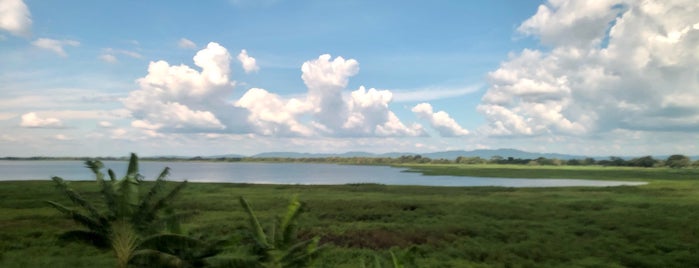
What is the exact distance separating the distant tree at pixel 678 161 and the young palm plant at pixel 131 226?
199 m

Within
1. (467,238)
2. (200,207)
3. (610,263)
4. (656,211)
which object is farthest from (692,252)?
(200,207)

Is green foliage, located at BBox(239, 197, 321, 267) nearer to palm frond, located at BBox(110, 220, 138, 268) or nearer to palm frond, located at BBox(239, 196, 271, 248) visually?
palm frond, located at BBox(239, 196, 271, 248)

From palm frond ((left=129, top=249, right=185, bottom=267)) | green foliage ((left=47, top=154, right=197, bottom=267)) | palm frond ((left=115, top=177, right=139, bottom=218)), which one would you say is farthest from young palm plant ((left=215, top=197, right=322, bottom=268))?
palm frond ((left=115, top=177, right=139, bottom=218))

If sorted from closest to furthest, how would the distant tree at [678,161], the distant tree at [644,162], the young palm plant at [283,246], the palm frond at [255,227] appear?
the young palm plant at [283,246], the palm frond at [255,227], the distant tree at [678,161], the distant tree at [644,162]

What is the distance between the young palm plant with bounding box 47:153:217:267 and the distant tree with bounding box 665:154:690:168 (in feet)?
654

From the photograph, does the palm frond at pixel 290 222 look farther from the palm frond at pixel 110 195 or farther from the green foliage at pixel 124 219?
the palm frond at pixel 110 195

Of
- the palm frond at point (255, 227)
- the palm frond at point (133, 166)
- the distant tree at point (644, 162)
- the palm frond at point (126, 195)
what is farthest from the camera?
the distant tree at point (644, 162)

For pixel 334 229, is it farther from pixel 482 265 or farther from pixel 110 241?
pixel 110 241

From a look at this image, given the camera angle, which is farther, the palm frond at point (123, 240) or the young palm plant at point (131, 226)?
the palm frond at point (123, 240)

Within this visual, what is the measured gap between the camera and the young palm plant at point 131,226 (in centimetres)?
1377

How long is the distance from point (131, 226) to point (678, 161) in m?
207

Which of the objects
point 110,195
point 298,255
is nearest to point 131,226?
point 110,195

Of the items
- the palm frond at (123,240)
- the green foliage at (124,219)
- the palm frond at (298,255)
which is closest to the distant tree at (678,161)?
the palm frond at (298,255)

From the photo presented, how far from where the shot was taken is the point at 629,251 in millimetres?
24344
